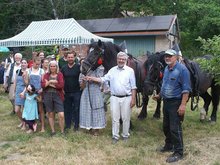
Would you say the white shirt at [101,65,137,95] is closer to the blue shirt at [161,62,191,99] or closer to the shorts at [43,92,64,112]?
the blue shirt at [161,62,191,99]

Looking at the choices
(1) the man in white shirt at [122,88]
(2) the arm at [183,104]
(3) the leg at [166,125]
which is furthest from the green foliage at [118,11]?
(2) the arm at [183,104]

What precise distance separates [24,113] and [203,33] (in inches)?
939

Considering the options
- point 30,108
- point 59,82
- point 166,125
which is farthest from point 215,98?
point 30,108

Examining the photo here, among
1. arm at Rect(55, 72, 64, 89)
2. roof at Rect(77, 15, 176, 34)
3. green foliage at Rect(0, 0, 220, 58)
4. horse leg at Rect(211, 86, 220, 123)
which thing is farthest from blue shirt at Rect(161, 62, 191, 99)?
green foliage at Rect(0, 0, 220, 58)

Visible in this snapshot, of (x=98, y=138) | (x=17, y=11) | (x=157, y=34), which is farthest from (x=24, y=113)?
(x=17, y=11)

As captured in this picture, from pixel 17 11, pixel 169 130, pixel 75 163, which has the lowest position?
pixel 75 163

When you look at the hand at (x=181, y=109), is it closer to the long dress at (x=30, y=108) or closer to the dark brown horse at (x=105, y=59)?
the dark brown horse at (x=105, y=59)

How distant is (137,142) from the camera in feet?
22.0

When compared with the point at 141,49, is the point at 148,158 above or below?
below

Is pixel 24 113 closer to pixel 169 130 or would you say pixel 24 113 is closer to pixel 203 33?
pixel 169 130

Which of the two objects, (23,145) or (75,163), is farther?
(23,145)

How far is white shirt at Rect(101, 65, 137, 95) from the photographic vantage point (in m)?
6.52

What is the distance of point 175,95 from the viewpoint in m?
5.47

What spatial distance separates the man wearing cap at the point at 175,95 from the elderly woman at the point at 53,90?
2.39 m
